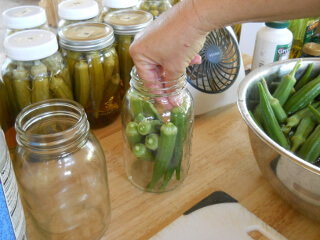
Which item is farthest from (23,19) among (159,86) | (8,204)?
(8,204)

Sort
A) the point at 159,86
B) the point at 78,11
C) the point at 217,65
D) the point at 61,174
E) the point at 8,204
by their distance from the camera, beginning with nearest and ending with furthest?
the point at 8,204, the point at 61,174, the point at 159,86, the point at 78,11, the point at 217,65

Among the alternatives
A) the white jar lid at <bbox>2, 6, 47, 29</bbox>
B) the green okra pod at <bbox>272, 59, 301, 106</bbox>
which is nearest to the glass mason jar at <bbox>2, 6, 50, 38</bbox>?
the white jar lid at <bbox>2, 6, 47, 29</bbox>

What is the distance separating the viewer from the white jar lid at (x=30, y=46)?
0.64 m

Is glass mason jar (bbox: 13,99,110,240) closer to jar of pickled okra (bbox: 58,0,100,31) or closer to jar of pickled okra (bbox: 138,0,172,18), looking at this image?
jar of pickled okra (bbox: 58,0,100,31)

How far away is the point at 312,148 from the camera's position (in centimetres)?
70

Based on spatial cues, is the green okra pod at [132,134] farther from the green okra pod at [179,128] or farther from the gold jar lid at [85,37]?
the gold jar lid at [85,37]

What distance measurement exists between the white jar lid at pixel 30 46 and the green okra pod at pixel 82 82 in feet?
0.31

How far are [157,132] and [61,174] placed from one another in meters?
0.21

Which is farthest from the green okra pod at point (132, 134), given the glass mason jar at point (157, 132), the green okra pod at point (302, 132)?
the green okra pod at point (302, 132)

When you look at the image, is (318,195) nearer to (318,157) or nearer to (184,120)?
(318,157)

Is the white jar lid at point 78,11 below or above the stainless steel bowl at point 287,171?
above

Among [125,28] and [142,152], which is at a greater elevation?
[125,28]

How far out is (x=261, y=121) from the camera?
30.9 inches

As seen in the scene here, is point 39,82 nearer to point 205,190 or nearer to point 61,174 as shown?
point 61,174
